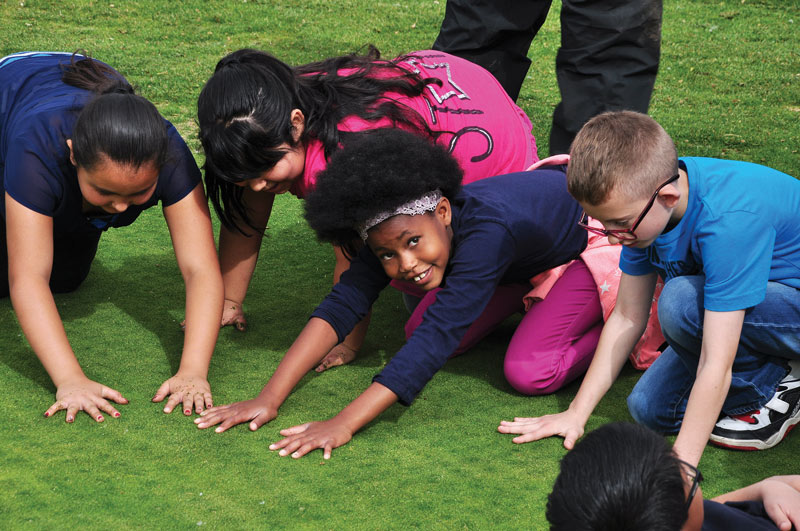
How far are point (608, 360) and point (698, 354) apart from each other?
0.24 metres

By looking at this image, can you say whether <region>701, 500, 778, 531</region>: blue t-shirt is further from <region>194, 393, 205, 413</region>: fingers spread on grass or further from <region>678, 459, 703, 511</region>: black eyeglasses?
<region>194, 393, 205, 413</region>: fingers spread on grass

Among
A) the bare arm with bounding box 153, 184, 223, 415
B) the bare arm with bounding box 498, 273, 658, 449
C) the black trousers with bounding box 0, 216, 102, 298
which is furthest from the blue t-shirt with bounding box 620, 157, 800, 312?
the black trousers with bounding box 0, 216, 102, 298

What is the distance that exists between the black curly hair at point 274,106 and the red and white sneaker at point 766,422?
1.25 m

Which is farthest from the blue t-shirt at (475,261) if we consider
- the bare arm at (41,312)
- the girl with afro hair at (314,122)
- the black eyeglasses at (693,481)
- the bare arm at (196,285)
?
the black eyeglasses at (693,481)

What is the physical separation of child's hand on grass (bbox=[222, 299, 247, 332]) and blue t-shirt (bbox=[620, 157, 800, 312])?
1.46 meters

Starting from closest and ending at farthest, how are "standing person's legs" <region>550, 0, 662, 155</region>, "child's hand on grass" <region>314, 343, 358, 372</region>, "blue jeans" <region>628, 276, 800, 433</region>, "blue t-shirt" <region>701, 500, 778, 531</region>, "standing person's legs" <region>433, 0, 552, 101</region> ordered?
"blue t-shirt" <region>701, 500, 778, 531</region> → "blue jeans" <region>628, 276, 800, 433</region> → "child's hand on grass" <region>314, 343, 358, 372</region> → "standing person's legs" <region>550, 0, 662, 155</region> → "standing person's legs" <region>433, 0, 552, 101</region>

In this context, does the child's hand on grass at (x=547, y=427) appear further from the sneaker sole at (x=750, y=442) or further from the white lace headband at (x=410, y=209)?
the white lace headband at (x=410, y=209)

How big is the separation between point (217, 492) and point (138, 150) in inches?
38.1

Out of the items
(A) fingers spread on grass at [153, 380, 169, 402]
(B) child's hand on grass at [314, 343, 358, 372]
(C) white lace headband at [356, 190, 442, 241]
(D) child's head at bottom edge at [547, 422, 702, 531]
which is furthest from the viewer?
(B) child's hand on grass at [314, 343, 358, 372]

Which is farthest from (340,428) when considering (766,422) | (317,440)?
(766,422)

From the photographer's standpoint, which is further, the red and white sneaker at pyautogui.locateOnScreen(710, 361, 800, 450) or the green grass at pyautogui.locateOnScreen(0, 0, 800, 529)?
the red and white sneaker at pyautogui.locateOnScreen(710, 361, 800, 450)

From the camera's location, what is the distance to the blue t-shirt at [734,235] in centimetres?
214

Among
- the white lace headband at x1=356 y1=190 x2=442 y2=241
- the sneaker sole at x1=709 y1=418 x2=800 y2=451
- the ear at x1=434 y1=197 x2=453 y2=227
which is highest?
the white lace headband at x1=356 y1=190 x2=442 y2=241

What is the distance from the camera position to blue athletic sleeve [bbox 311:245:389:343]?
262 centimetres
